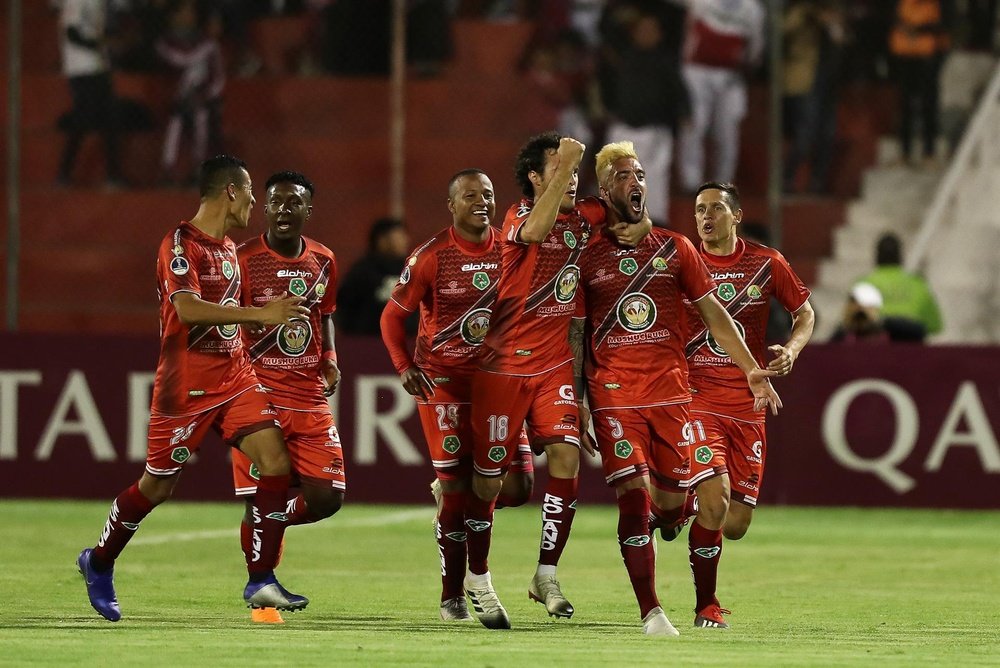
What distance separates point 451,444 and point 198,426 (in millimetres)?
1143

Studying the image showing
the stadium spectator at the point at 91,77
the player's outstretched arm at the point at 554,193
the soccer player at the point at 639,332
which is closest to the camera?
the player's outstretched arm at the point at 554,193

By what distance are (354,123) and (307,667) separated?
12.9m

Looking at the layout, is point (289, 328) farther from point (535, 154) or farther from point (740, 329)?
point (740, 329)

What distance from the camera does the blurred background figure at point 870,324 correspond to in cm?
1545

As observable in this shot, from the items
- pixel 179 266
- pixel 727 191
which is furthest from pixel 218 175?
pixel 727 191

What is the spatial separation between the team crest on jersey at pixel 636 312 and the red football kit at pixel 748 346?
894 millimetres

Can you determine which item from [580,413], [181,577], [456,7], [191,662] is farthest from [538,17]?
[191,662]

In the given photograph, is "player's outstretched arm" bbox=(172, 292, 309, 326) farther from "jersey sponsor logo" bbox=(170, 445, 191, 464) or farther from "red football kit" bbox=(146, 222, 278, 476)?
"jersey sponsor logo" bbox=(170, 445, 191, 464)

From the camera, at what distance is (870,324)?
1547 cm

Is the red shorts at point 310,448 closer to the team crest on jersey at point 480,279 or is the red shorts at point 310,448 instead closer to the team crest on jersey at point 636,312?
the team crest on jersey at point 480,279

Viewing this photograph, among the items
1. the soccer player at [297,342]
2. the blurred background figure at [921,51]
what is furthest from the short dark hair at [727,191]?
the blurred background figure at [921,51]

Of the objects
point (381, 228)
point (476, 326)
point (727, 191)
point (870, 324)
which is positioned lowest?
point (870, 324)

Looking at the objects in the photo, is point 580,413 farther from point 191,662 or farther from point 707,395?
point 191,662

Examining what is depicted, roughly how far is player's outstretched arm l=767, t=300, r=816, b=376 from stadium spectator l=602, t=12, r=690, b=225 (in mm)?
8062
